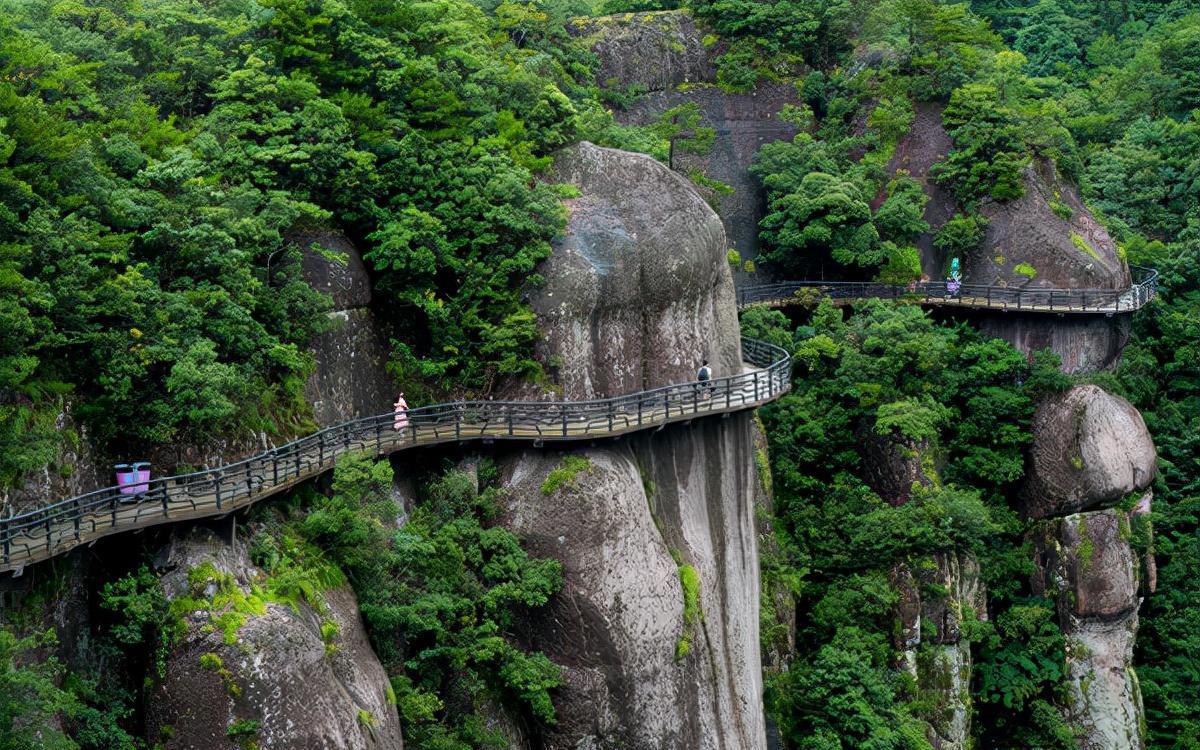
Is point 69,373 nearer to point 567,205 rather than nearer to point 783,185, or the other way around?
point 567,205

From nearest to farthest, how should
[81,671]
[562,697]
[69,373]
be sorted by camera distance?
1. [81,671]
2. [69,373]
3. [562,697]

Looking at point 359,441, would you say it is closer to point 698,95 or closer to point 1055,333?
point 698,95

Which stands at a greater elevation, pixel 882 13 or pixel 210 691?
pixel 882 13

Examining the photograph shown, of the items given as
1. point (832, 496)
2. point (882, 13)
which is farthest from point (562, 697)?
point (882, 13)

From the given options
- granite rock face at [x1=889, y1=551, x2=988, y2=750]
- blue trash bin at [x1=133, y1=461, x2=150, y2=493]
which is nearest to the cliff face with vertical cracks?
granite rock face at [x1=889, y1=551, x2=988, y2=750]

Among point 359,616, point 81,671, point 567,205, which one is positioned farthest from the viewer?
point 567,205

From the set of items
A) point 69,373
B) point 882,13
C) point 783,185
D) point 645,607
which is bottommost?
point 645,607

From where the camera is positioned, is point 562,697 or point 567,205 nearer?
point 562,697
